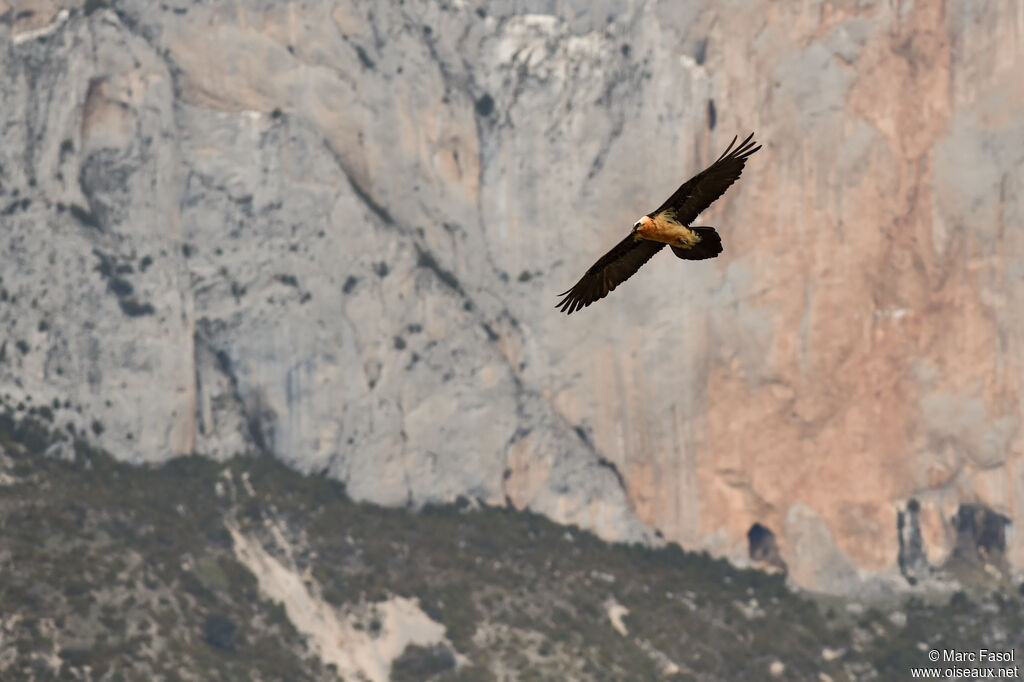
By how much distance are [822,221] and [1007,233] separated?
1333 cm

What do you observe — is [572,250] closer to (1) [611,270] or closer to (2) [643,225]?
(1) [611,270]

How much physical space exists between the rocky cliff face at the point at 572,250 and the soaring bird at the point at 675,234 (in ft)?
313

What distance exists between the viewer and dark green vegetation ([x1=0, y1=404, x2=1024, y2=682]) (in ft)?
403

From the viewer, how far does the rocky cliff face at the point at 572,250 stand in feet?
458

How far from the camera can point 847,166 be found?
459 feet

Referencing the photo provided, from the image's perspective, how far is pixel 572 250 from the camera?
143625 mm

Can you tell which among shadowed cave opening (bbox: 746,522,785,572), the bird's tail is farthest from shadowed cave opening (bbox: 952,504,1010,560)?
the bird's tail

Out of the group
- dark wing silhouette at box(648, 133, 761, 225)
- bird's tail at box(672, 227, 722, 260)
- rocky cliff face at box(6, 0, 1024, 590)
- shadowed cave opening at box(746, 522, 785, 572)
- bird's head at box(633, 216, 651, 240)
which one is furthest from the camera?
shadowed cave opening at box(746, 522, 785, 572)

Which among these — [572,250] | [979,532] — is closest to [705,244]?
[572,250]

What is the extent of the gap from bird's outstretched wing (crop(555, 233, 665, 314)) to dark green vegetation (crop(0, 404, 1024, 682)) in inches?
3128

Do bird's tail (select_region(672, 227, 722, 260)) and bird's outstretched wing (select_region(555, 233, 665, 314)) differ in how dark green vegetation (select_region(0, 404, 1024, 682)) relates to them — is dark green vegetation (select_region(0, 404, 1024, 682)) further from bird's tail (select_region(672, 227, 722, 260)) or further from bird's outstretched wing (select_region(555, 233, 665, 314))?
bird's tail (select_region(672, 227, 722, 260))

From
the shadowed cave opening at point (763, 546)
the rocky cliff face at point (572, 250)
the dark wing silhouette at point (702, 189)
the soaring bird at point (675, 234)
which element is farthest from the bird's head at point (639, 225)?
the shadowed cave opening at point (763, 546)

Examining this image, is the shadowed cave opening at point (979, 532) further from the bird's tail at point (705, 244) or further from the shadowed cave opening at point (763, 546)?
the bird's tail at point (705, 244)

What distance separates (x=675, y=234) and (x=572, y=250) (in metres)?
102
